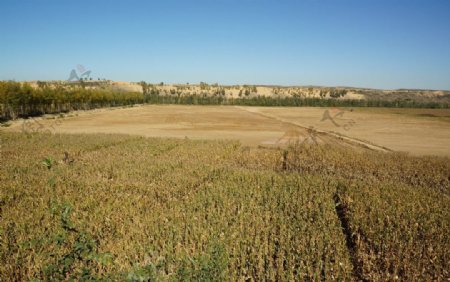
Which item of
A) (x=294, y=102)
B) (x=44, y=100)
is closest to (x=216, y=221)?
(x=44, y=100)

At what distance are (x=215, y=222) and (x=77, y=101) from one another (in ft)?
243

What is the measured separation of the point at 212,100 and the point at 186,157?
306ft

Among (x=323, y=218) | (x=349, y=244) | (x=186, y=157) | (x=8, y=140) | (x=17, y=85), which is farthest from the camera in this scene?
(x=17, y=85)

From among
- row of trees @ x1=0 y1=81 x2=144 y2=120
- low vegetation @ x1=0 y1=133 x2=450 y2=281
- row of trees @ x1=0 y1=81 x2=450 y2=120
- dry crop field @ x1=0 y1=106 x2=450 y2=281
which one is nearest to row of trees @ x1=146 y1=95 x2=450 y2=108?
row of trees @ x1=0 y1=81 x2=450 y2=120

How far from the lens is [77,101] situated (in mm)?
73312

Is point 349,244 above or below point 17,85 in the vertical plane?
below

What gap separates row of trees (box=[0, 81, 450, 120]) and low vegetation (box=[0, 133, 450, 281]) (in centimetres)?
3957

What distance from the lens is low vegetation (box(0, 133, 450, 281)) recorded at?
6078 millimetres

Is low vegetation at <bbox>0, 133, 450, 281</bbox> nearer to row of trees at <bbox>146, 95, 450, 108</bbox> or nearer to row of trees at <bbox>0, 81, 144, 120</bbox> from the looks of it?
row of trees at <bbox>0, 81, 144, 120</bbox>

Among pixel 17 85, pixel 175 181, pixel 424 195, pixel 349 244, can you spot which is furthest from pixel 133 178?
pixel 17 85

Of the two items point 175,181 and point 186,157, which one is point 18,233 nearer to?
point 175,181

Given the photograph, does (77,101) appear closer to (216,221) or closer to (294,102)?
(294,102)

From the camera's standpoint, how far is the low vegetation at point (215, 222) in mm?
6078

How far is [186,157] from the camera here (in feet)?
58.5
